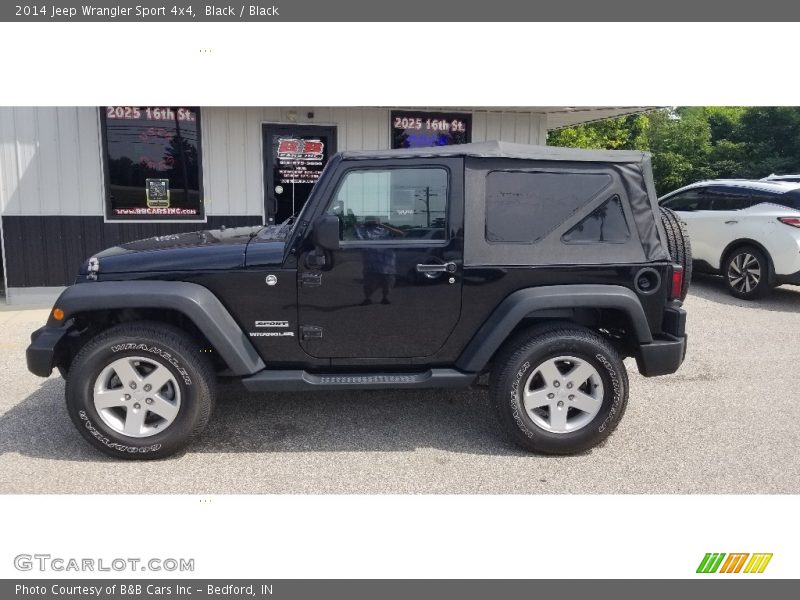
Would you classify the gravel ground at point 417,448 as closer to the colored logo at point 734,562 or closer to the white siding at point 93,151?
the colored logo at point 734,562

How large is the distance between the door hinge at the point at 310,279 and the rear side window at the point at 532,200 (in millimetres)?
1121

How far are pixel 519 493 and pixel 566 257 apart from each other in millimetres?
1511

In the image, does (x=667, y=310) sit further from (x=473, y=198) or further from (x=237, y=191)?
(x=237, y=191)

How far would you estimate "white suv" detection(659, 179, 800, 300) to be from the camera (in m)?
8.05

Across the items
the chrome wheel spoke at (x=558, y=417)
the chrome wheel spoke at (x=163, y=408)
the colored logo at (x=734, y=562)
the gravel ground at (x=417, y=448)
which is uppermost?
the chrome wheel spoke at (x=163, y=408)

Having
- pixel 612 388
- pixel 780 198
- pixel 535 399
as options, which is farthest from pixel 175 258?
pixel 780 198

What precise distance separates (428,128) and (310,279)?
590 cm

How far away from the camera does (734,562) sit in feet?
9.73

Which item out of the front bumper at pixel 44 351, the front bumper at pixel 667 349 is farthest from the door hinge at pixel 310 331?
the front bumper at pixel 667 349

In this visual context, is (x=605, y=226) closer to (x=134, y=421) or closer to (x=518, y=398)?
(x=518, y=398)

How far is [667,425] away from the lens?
4316mm

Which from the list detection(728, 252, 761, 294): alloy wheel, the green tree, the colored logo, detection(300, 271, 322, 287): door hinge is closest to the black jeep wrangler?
detection(300, 271, 322, 287): door hinge

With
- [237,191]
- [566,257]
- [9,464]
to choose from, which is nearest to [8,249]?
[237,191]

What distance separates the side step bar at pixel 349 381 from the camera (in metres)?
3.76
